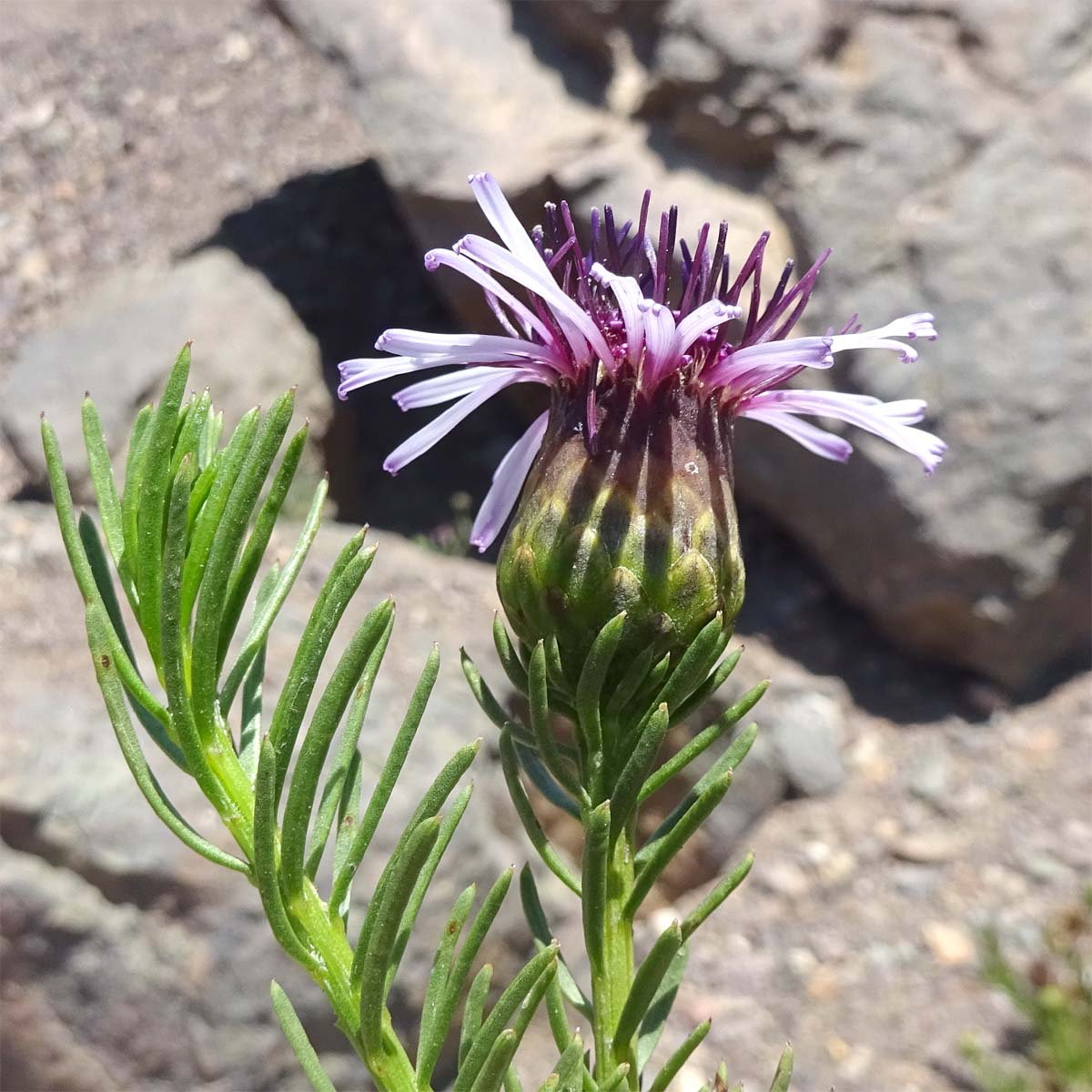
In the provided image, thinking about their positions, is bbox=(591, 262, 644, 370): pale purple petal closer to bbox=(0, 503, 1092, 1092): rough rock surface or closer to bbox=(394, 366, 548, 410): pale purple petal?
bbox=(394, 366, 548, 410): pale purple petal

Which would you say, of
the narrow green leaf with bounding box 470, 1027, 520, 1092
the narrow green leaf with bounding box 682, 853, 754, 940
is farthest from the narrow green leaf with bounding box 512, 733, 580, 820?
the narrow green leaf with bounding box 470, 1027, 520, 1092

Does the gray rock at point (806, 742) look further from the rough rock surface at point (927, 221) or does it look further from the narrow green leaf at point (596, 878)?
the narrow green leaf at point (596, 878)

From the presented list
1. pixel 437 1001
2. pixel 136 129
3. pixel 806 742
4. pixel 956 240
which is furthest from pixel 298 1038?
pixel 136 129

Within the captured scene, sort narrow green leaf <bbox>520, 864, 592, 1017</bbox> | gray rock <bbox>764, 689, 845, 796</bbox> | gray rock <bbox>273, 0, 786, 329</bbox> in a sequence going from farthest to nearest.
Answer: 1. gray rock <bbox>273, 0, 786, 329</bbox>
2. gray rock <bbox>764, 689, 845, 796</bbox>
3. narrow green leaf <bbox>520, 864, 592, 1017</bbox>

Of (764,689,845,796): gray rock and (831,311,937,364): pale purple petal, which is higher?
(831,311,937,364): pale purple petal

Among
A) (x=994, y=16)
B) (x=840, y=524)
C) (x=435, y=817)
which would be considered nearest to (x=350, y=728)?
(x=435, y=817)

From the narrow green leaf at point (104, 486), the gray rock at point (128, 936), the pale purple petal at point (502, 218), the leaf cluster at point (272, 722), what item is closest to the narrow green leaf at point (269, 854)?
the leaf cluster at point (272, 722)
